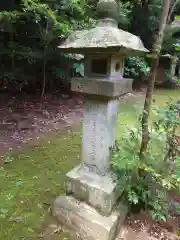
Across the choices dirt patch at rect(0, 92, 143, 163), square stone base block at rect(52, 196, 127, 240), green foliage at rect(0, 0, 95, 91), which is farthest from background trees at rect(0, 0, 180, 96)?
square stone base block at rect(52, 196, 127, 240)

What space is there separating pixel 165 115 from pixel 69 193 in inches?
58.2

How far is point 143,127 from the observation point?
246cm

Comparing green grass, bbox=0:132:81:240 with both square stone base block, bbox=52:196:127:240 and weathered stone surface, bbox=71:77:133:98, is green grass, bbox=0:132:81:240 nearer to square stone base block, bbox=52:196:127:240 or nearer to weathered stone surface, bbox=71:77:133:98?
square stone base block, bbox=52:196:127:240

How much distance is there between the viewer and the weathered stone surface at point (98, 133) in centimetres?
241

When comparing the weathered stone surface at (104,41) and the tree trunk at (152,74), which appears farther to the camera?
the tree trunk at (152,74)

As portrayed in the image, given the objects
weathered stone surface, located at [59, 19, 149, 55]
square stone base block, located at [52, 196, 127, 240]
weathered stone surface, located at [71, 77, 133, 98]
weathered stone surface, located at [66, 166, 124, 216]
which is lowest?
square stone base block, located at [52, 196, 127, 240]

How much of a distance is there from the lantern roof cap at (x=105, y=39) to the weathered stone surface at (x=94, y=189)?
1.41 m

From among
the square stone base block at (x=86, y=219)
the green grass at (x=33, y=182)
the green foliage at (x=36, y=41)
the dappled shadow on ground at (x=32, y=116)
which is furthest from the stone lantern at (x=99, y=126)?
the green foliage at (x=36, y=41)

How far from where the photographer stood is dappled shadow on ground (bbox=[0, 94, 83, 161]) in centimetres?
504

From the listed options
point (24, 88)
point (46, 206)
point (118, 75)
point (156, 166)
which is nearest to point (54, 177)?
point (46, 206)

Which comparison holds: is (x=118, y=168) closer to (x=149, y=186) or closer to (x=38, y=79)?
(x=149, y=186)

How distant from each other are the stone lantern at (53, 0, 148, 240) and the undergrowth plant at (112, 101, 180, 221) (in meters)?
0.18

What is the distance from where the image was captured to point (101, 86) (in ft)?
7.28

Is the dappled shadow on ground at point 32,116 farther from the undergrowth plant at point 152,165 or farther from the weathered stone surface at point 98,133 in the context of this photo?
the undergrowth plant at point 152,165
